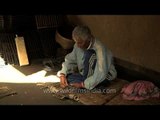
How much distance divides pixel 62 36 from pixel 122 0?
3.72 metres

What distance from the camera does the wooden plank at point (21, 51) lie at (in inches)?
246

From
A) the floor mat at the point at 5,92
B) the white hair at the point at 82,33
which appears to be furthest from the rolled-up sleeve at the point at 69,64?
the floor mat at the point at 5,92

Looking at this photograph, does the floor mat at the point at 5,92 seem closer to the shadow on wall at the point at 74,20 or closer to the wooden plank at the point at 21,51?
the wooden plank at the point at 21,51

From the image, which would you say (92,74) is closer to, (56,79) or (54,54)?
(56,79)

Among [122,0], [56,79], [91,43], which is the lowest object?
[56,79]

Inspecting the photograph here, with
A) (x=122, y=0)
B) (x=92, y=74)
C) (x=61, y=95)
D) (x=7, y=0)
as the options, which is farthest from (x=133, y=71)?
(x=7, y=0)

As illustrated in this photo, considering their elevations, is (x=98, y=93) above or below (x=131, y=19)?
below

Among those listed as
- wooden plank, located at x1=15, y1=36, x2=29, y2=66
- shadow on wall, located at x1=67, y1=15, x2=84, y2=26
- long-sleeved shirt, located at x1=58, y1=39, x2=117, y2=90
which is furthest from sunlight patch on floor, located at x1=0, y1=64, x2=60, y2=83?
shadow on wall, located at x1=67, y1=15, x2=84, y2=26

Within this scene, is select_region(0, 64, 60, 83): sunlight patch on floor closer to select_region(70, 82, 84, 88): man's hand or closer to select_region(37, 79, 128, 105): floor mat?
select_region(37, 79, 128, 105): floor mat

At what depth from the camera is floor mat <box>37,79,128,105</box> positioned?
4.57 m

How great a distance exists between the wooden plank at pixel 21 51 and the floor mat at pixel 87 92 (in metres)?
1.29

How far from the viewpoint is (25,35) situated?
6.79 meters

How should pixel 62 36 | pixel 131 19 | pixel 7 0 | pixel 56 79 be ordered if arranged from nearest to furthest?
pixel 7 0
pixel 56 79
pixel 131 19
pixel 62 36

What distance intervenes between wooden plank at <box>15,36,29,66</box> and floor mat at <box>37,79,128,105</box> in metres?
1.29
